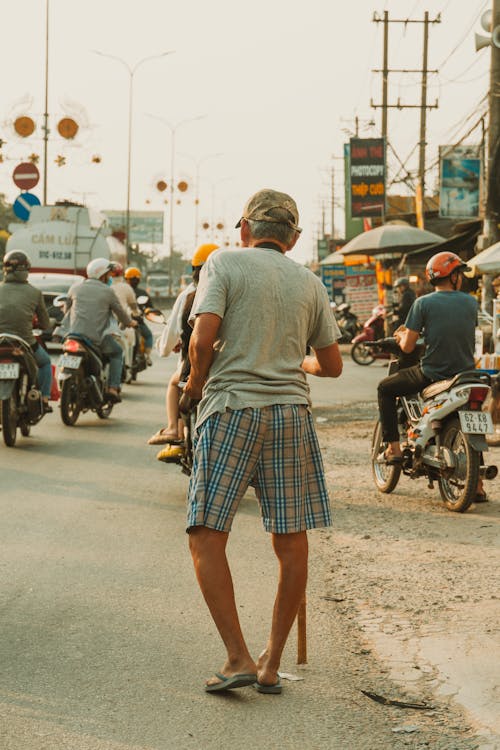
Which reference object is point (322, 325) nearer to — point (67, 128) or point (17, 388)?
point (17, 388)

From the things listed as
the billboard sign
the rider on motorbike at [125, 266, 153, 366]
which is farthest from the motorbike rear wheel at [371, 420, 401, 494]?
the billboard sign

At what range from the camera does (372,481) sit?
9.77 metres

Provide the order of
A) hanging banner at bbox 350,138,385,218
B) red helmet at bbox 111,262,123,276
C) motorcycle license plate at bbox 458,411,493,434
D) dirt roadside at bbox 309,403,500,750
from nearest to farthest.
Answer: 1. dirt roadside at bbox 309,403,500,750
2. motorcycle license plate at bbox 458,411,493,434
3. red helmet at bbox 111,262,123,276
4. hanging banner at bbox 350,138,385,218

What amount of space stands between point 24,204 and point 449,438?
19.1 metres

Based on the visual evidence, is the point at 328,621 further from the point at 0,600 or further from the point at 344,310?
the point at 344,310

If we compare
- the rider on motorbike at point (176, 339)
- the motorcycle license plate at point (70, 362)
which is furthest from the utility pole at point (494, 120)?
the rider on motorbike at point (176, 339)

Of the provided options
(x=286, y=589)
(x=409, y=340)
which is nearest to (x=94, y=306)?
(x=409, y=340)

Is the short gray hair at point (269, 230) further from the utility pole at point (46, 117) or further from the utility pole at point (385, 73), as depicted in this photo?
the utility pole at point (385, 73)

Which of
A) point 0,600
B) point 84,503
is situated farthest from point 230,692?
point 84,503

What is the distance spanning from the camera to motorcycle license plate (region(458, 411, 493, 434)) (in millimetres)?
7945

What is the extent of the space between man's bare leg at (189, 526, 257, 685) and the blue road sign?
72.7 ft

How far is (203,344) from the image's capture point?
428cm

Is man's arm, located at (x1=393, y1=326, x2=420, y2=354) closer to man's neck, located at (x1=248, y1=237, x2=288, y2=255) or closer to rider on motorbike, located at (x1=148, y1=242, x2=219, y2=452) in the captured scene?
rider on motorbike, located at (x1=148, y1=242, x2=219, y2=452)

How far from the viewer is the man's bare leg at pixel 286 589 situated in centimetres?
434
